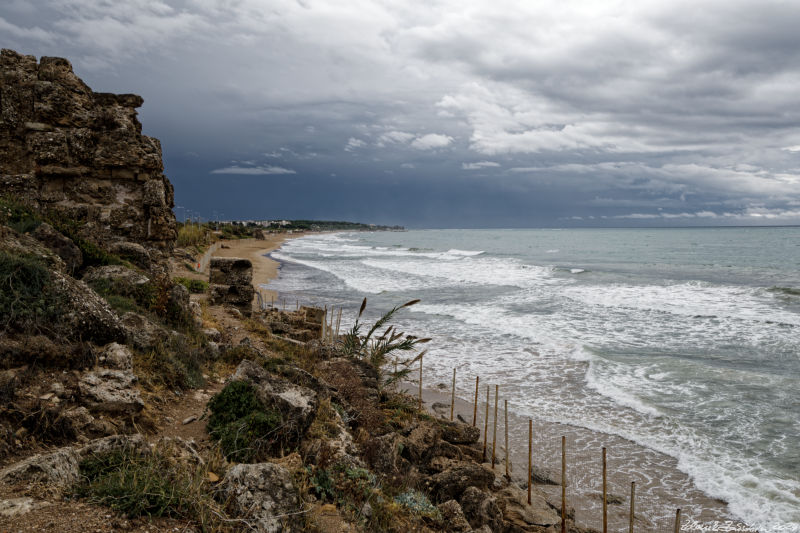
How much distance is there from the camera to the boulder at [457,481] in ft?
21.7

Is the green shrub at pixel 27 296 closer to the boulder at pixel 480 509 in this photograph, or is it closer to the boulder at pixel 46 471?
the boulder at pixel 46 471

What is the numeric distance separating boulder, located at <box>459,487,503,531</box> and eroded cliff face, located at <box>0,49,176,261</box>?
347 inches

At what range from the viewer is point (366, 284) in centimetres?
3531

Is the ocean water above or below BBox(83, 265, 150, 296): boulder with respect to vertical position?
below

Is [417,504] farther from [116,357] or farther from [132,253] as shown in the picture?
[132,253]

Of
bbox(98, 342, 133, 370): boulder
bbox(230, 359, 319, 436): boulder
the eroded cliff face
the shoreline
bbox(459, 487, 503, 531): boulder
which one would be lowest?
the shoreline

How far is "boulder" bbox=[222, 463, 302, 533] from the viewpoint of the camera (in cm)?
378

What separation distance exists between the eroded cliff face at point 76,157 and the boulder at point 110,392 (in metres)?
5.63

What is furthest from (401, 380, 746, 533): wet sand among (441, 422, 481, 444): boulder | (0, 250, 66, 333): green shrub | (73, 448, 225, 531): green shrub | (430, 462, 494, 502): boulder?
(0, 250, 66, 333): green shrub

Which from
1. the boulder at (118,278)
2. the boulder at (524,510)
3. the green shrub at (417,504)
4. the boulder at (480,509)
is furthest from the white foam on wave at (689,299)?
the boulder at (118,278)

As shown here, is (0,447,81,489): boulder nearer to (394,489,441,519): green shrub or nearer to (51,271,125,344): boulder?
(51,271,125,344): boulder

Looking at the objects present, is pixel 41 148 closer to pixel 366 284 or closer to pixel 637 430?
pixel 637 430

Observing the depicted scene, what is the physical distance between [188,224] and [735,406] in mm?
45787

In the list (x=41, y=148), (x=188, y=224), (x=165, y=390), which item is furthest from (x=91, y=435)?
(x=188, y=224)
